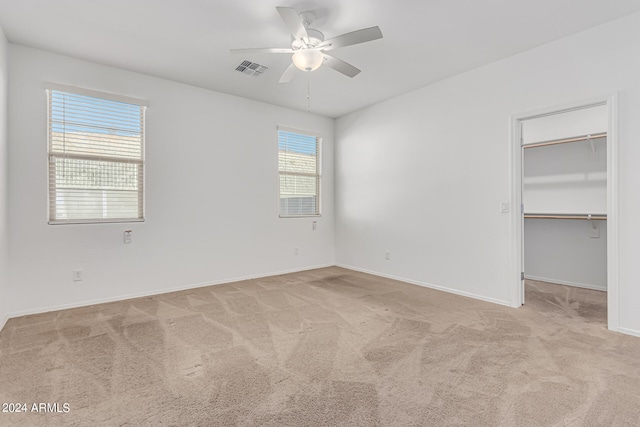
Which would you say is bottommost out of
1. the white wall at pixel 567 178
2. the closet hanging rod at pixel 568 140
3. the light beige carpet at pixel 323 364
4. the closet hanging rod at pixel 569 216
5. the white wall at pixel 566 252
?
the light beige carpet at pixel 323 364

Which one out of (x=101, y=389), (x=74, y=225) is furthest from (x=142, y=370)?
(x=74, y=225)

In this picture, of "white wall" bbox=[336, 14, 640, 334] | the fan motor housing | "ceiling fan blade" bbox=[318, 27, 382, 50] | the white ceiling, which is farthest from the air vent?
"white wall" bbox=[336, 14, 640, 334]

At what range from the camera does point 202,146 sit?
174 inches

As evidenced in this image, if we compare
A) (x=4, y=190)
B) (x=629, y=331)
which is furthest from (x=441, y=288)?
(x=4, y=190)

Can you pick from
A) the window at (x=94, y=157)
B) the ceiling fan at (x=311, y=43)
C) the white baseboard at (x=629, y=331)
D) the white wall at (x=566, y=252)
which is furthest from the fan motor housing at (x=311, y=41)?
the white wall at (x=566, y=252)

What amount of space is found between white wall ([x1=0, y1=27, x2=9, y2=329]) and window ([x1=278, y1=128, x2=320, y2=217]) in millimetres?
3284

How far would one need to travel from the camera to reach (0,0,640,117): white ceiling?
2.59 metres

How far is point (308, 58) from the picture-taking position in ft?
8.76

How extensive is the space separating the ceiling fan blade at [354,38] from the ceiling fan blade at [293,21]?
0.19 meters

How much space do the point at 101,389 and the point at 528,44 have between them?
469cm

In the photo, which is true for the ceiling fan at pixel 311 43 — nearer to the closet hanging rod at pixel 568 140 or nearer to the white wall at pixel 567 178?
the closet hanging rod at pixel 568 140

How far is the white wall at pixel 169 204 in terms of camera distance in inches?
129

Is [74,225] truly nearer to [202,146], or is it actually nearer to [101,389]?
[202,146]

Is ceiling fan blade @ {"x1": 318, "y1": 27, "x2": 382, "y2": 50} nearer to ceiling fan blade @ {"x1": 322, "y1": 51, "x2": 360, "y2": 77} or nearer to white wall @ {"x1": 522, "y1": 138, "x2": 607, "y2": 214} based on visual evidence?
ceiling fan blade @ {"x1": 322, "y1": 51, "x2": 360, "y2": 77}
